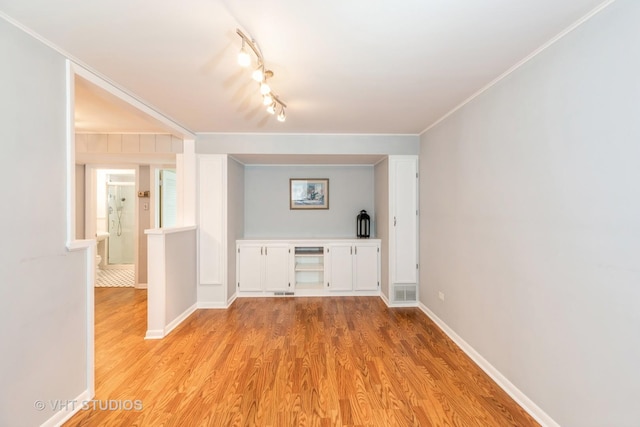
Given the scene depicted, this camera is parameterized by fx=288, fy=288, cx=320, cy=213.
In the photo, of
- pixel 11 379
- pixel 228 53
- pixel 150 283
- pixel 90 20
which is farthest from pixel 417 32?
pixel 150 283

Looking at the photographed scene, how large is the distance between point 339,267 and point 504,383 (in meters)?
2.59

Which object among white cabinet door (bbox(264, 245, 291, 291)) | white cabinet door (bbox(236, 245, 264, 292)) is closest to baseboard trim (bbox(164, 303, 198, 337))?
white cabinet door (bbox(236, 245, 264, 292))

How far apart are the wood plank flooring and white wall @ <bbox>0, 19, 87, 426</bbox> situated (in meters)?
0.39

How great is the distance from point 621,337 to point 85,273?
10.4 ft

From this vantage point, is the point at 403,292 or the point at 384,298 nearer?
the point at 403,292

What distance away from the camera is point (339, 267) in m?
4.48

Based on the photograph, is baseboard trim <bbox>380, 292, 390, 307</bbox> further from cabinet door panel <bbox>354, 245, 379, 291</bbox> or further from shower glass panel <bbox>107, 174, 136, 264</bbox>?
shower glass panel <bbox>107, 174, 136, 264</bbox>

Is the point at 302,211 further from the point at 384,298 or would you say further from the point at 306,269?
the point at 384,298

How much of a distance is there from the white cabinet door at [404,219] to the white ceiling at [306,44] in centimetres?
117

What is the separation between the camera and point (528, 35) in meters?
1.71

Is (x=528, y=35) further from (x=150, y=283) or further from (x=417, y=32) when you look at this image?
(x=150, y=283)

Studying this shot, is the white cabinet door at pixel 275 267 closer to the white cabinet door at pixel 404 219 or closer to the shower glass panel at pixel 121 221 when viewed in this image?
the white cabinet door at pixel 404 219

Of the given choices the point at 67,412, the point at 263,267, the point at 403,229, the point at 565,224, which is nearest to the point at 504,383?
the point at 565,224

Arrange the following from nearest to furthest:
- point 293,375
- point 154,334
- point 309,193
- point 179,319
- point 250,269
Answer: point 293,375 < point 154,334 < point 179,319 < point 250,269 < point 309,193
